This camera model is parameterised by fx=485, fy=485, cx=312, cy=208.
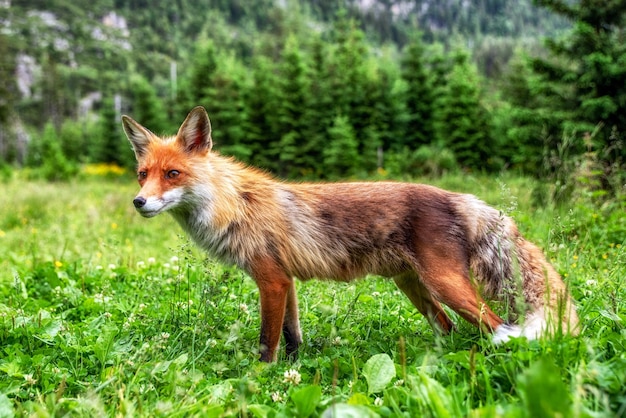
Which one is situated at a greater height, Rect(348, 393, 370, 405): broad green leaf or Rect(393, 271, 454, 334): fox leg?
Rect(348, 393, 370, 405): broad green leaf

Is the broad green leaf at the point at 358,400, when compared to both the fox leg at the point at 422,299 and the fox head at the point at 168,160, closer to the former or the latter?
the fox leg at the point at 422,299

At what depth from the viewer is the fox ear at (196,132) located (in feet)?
13.6

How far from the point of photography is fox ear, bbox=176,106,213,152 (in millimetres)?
4141

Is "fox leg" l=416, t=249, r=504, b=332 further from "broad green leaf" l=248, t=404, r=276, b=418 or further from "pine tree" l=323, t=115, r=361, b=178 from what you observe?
"pine tree" l=323, t=115, r=361, b=178

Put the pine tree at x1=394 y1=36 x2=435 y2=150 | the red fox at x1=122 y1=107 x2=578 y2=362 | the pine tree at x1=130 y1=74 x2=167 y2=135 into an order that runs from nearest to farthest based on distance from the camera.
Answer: the red fox at x1=122 y1=107 x2=578 y2=362
the pine tree at x1=394 y1=36 x2=435 y2=150
the pine tree at x1=130 y1=74 x2=167 y2=135

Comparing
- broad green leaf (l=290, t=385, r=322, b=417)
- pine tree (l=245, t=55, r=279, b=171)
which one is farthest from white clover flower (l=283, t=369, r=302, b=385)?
pine tree (l=245, t=55, r=279, b=171)

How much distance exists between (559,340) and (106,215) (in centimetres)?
1183

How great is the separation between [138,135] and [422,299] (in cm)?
291

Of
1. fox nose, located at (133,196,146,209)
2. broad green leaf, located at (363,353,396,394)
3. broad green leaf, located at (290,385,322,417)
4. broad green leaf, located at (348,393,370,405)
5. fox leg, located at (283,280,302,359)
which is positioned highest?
fox nose, located at (133,196,146,209)

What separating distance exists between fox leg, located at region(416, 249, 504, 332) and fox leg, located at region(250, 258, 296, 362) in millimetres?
1063

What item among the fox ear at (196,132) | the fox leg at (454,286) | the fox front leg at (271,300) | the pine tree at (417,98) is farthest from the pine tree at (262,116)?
the fox leg at (454,286)

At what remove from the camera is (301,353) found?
3811mm

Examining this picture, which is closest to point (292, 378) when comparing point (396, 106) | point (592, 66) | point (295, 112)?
point (592, 66)

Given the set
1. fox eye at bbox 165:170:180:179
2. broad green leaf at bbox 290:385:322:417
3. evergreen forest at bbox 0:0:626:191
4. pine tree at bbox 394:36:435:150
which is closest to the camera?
broad green leaf at bbox 290:385:322:417
